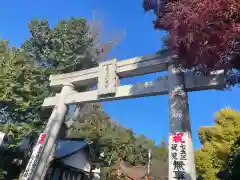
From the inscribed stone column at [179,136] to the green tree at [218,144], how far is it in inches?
359

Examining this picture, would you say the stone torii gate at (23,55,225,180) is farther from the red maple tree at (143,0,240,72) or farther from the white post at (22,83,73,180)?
the red maple tree at (143,0,240,72)

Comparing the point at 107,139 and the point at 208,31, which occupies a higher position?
the point at 107,139

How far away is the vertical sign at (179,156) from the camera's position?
6746 mm

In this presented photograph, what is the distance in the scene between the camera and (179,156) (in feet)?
22.8

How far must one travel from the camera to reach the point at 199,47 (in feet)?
17.7

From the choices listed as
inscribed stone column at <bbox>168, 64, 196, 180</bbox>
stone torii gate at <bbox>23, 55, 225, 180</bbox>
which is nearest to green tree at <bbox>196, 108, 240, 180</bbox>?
stone torii gate at <bbox>23, 55, 225, 180</bbox>

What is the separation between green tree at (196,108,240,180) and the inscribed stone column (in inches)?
359

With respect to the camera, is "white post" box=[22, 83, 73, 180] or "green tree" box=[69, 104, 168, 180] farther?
"green tree" box=[69, 104, 168, 180]

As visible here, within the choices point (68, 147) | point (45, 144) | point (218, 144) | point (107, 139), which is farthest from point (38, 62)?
point (218, 144)

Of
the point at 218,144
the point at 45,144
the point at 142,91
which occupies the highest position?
the point at 218,144

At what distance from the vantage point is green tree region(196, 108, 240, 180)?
50.9ft

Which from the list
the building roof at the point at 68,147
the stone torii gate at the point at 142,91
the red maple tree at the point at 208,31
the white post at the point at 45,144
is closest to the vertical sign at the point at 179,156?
the stone torii gate at the point at 142,91

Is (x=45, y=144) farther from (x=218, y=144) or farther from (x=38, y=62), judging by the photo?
(x=218, y=144)

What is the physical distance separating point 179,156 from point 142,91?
9.11 ft
